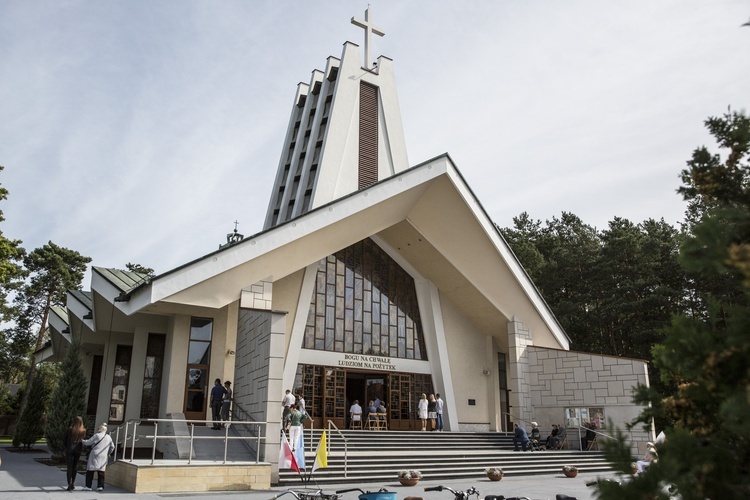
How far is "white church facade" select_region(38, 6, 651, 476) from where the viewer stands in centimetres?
1555

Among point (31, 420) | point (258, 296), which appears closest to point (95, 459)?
point (258, 296)

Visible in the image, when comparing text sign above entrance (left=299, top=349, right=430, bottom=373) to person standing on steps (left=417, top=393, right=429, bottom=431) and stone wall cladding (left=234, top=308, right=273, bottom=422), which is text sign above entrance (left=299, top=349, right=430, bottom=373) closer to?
person standing on steps (left=417, top=393, right=429, bottom=431)

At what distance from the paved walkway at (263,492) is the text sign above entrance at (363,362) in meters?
6.45

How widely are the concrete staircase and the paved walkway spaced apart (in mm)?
596

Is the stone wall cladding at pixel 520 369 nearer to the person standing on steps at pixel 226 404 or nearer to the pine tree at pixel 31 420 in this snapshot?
the person standing on steps at pixel 226 404

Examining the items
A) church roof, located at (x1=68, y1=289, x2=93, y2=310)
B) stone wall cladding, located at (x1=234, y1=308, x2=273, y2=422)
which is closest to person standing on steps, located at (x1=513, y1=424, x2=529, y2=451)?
stone wall cladding, located at (x1=234, y1=308, x2=273, y2=422)

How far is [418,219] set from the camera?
1945 cm

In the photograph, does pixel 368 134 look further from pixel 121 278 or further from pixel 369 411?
pixel 121 278

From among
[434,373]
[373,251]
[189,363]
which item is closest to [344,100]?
[373,251]

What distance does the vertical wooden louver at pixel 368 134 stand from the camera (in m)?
24.9

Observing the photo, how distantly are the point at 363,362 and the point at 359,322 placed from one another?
1311 millimetres

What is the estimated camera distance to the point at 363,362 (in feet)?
63.9

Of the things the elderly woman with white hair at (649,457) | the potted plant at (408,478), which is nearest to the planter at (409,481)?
the potted plant at (408,478)

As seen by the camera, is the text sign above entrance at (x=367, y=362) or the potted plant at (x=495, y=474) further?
the text sign above entrance at (x=367, y=362)
